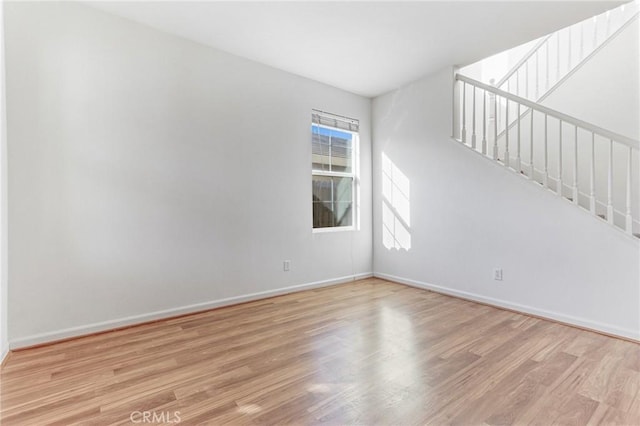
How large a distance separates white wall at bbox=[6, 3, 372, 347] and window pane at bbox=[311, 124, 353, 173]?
0.32 m

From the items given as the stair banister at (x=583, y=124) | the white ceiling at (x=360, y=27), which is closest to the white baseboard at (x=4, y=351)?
the white ceiling at (x=360, y=27)

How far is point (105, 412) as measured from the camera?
1491 mm

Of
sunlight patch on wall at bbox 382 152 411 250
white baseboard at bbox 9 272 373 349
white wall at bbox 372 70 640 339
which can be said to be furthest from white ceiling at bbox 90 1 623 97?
white baseboard at bbox 9 272 373 349

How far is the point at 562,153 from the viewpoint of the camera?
11.1ft

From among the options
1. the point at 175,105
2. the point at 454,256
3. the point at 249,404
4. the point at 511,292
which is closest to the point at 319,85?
the point at 175,105

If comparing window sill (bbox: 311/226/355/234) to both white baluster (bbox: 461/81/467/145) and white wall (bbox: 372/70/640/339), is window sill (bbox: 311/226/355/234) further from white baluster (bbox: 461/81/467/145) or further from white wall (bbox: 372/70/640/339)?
white baluster (bbox: 461/81/467/145)

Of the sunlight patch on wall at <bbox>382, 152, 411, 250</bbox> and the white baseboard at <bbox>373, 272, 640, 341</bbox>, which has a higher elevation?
the sunlight patch on wall at <bbox>382, 152, 411, 250</bbox>

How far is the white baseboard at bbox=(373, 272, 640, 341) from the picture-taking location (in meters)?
2.37

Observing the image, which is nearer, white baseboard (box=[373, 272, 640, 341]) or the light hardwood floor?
the light hardwood floor

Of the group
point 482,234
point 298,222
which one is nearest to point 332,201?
point 298,222

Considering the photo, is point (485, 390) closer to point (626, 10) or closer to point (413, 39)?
point (413, 39)

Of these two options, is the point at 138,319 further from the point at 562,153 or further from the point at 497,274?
the point at 562,153

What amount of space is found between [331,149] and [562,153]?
8.72ft

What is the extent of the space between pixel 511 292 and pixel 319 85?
318 centimetres
